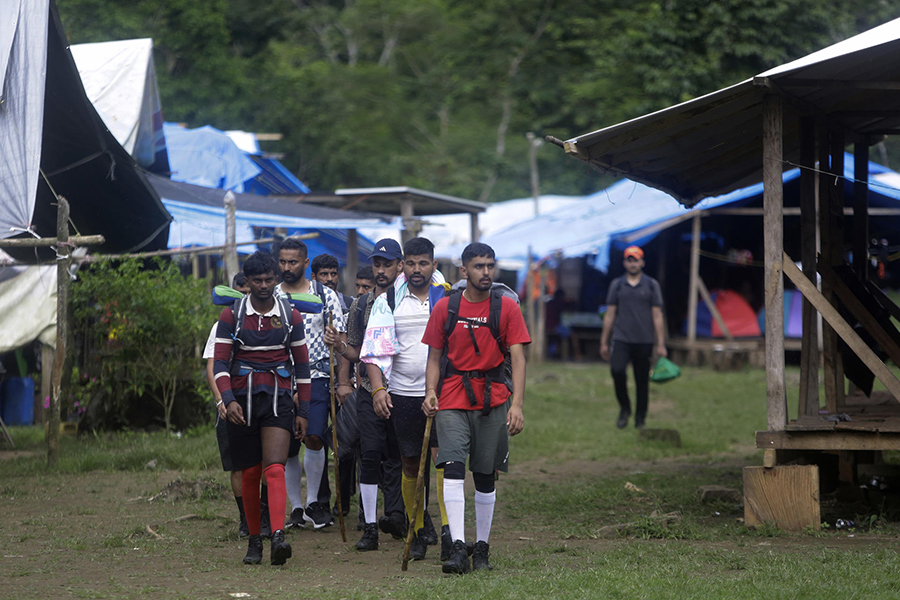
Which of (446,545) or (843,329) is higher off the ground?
(843,329)

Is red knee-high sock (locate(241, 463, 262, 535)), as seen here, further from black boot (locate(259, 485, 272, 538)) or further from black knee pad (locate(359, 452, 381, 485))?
black knee pad (locate(359, 452, 381, 485))

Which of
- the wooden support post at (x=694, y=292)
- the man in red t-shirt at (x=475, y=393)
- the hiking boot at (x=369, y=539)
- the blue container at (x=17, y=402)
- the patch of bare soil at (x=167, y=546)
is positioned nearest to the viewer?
the patch of bare soil at (x=167, y=546)

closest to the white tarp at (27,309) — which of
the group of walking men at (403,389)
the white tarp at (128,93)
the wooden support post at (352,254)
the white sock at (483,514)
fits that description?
the white tarp at (128,93)

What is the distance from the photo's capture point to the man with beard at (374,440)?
617 centimetres

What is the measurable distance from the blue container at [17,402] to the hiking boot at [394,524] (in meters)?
6.89

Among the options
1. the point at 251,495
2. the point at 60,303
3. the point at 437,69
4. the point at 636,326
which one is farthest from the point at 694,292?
the point at 437,69

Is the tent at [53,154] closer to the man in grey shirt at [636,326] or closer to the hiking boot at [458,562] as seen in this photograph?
the hiking boot at [458,562]

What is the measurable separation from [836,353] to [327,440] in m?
4.26

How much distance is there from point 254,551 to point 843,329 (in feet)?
13.4

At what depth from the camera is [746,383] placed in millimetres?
16719

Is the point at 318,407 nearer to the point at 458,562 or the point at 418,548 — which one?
the point at 418,548

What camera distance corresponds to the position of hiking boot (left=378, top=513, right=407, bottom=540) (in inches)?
248

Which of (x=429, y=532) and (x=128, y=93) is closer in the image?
(x=429, y=532)

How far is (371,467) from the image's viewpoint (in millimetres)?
6211
